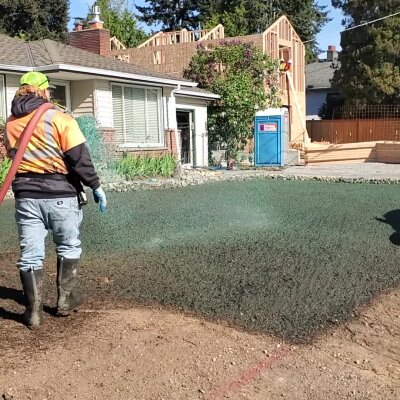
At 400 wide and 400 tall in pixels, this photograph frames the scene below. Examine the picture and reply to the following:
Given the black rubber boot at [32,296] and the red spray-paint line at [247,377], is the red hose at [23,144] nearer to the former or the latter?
the black rubber boot at [32,296]

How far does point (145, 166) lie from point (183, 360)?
42.4ft

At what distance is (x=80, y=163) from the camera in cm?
405

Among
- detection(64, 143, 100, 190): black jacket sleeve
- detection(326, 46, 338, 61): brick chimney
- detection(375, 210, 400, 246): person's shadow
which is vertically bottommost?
detection(375, 210, 400, 246): person's shadow

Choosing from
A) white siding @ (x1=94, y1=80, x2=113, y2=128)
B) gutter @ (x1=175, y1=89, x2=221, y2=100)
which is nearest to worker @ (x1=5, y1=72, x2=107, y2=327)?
white siding @ (x1=94, y1=80, x2=113, y2=128)

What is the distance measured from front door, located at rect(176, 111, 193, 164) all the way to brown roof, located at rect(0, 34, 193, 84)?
3.11m

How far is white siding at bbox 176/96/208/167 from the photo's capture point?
21320 mm

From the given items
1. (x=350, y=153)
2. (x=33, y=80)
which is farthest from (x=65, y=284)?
(x=350, y=153)

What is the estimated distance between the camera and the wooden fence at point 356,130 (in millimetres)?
30719

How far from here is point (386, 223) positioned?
8375mm

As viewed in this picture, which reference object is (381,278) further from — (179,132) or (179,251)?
(179,132)

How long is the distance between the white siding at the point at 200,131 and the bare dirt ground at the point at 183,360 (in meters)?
17.2

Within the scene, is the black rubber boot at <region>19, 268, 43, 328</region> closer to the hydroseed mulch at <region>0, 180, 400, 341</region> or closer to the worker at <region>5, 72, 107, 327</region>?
the worker at <region>5, 72, 107, 327</region>

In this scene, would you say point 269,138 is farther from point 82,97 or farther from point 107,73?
point 82,97

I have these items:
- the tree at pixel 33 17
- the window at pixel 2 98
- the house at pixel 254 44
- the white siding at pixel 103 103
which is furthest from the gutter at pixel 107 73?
the tree at pixel 33 17
